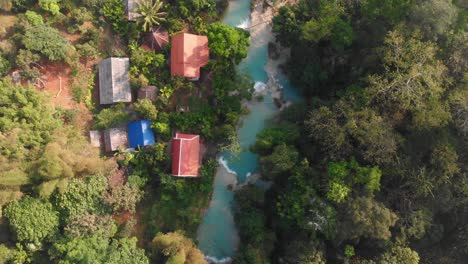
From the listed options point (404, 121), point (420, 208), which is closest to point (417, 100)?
point (404, 121)

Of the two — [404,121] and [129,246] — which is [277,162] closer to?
[404,121]

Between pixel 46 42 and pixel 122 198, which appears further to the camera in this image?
pixel 46 42

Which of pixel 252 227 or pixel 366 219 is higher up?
pixel 366 219

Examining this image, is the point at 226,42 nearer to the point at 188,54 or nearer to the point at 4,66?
the point at 188,54

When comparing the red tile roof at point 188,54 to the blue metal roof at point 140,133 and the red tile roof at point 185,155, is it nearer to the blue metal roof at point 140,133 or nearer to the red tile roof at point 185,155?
the blue metal roof at point 140,133

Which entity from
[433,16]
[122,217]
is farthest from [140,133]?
[433,16]

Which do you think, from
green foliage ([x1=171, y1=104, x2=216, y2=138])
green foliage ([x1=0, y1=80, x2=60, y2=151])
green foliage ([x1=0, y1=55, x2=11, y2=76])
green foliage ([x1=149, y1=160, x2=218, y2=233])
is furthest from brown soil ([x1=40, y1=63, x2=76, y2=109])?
green foliage ([x1=149, y1=160, x2=218, y2=233])

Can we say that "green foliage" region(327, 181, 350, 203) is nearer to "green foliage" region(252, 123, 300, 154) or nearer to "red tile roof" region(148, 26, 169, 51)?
"green foliage" region(252, 123, 300, 154)
